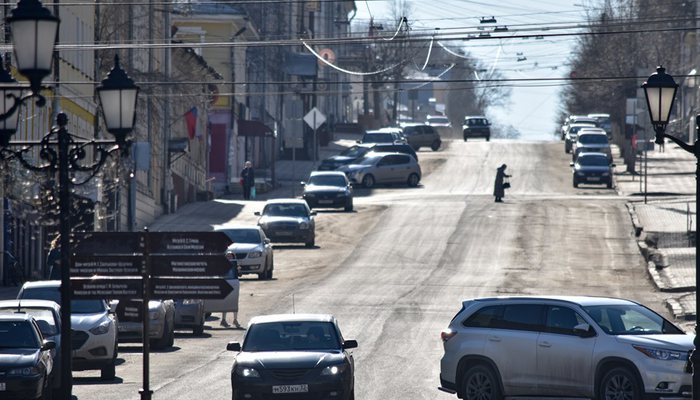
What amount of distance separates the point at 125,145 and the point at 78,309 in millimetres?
9328

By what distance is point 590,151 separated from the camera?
74.4m

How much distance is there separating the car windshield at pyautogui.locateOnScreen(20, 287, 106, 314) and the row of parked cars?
148 ft

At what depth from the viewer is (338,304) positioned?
35.2 meters

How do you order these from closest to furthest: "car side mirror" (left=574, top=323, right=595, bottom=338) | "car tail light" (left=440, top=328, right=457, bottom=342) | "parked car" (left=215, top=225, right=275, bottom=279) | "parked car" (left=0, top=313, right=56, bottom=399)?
"car side mirror" (left=574, top=323, right=595, bottom=338) → "parked car" (left=0, top=313, right=56, bottom=399) → "car tail light" (left=440, top=328, right=457, bottom=342) → "parked car" (left=215, top=225, right=275, bottom=279)

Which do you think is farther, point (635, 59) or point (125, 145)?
point (635, 59)

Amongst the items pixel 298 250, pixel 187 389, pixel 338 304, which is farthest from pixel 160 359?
pixel 298 250

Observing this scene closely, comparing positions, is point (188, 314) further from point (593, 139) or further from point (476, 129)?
point (476, 129)

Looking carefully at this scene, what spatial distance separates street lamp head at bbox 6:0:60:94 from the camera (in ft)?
42.1

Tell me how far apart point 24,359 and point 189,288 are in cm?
465

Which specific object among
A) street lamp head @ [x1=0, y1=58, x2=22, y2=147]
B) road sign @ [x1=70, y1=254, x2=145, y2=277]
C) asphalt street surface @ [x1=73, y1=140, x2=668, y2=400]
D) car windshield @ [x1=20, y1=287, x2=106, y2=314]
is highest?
street lamp head @ [x1=0, y1=58, x2=22, y2=147]

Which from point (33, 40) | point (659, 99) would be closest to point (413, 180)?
point (659, 99)

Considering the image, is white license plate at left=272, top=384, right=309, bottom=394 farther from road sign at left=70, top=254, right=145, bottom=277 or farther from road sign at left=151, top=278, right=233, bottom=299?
road sign at left=70, top=254, right=145, bottom=277

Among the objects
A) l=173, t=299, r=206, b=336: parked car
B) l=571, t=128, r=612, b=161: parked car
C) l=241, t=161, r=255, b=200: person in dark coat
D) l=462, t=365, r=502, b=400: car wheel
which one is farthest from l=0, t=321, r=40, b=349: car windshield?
l=571, t=128, r=612, b=161: parked car

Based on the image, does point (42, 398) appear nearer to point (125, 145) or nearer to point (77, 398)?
point (77, 398)
